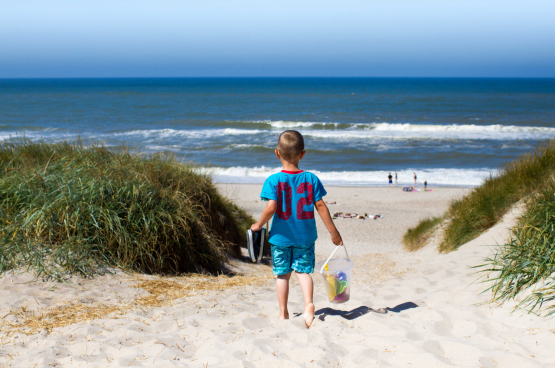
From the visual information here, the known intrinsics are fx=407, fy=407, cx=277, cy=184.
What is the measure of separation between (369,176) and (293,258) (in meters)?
19.4

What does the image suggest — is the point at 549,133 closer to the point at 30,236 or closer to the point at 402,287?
the point at 402,287

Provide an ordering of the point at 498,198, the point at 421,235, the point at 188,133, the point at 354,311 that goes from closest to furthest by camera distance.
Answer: the point at 354,311
the point at 498,198
the point at 421,235
the point at 188,133

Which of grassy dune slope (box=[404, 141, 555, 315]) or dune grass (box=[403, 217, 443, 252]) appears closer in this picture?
grassy dune slope (box=[404, 141, 555, 315])

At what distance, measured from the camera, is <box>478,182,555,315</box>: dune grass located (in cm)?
324

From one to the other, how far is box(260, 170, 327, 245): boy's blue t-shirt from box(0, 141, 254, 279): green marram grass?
6.29 ft

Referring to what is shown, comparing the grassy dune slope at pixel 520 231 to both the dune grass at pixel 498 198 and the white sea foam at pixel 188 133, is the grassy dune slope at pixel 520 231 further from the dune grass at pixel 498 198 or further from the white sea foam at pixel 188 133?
the white sea foam at pixel 188 133

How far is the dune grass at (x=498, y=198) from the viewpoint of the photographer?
651 cm

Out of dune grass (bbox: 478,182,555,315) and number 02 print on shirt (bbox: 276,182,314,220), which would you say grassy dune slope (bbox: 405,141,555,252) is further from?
number 02 print on shirt (bbox: 276,182,314,220)

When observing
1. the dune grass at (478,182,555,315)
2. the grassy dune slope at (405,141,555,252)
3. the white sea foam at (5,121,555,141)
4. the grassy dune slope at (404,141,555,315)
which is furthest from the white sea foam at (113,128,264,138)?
the dune grass at (478,182,555,315)

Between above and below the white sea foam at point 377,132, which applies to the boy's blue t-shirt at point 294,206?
above

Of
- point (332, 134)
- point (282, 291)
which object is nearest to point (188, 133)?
point (332, 134)

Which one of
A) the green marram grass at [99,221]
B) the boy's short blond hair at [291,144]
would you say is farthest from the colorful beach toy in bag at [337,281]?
the green marram grass at [99,221]

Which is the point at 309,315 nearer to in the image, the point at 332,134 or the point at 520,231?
the point at 520,231

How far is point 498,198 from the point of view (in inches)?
263
